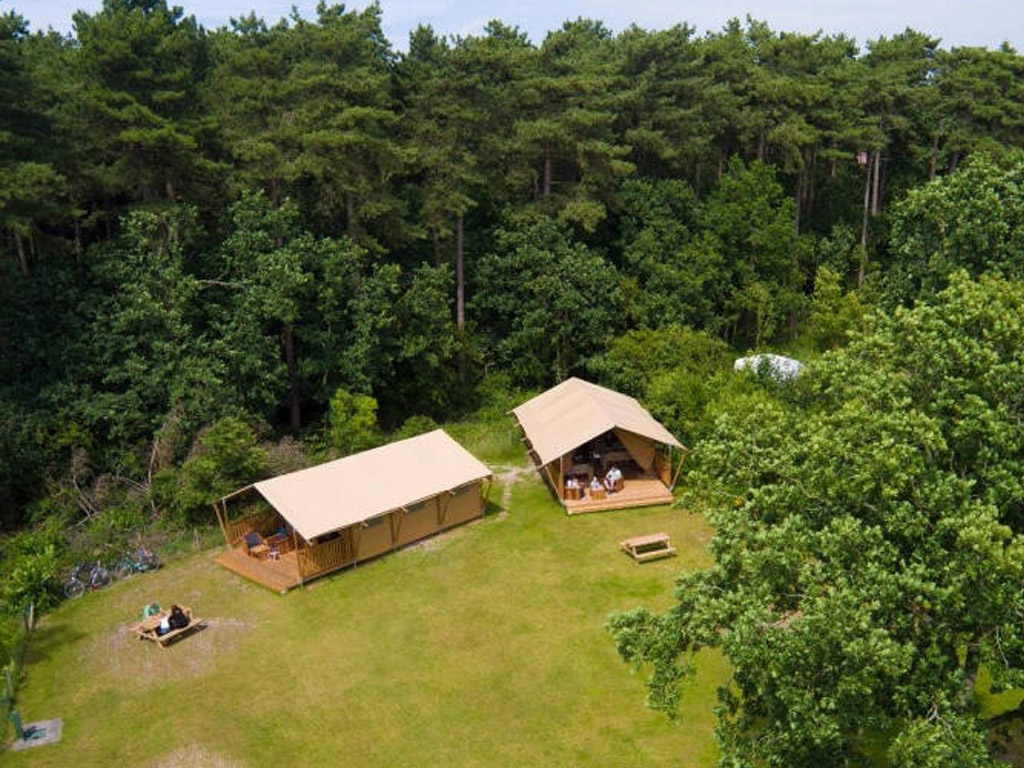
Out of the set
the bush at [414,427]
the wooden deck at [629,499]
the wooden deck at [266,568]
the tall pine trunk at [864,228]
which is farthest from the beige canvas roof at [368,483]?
the tall pine trunk at [864,228]

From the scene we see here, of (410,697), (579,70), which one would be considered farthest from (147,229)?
(579,70)

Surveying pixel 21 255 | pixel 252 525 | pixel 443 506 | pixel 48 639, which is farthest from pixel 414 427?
pixel 21 255

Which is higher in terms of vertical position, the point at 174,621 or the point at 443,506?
the point at 443,506

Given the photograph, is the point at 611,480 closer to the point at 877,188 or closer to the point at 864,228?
the point at 864,228

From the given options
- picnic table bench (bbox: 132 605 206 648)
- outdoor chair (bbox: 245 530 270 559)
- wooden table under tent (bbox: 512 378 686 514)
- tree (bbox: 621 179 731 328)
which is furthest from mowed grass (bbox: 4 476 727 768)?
tree (bbox: 621 179 731 328)

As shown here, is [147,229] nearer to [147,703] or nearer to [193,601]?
[193,601]

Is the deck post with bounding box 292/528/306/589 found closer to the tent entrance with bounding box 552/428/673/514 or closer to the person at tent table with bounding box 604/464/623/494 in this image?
the tent entrance with bounding box 552/428/673/514

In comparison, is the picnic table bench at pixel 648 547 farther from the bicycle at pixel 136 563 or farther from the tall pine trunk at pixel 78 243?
the tall pine trunk at pixel 78 243
